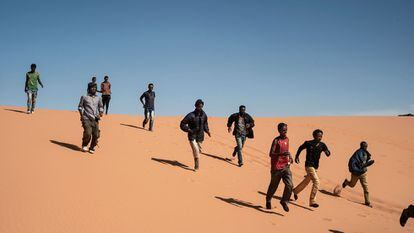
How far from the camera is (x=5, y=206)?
19.5 feet

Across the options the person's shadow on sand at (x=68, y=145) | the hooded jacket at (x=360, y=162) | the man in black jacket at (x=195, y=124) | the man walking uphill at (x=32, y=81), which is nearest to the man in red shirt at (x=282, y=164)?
the man in black jacket at (x=195, y=124)

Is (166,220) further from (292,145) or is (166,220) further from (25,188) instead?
(292,145)

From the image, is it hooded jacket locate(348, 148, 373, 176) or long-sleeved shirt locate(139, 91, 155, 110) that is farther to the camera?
long-sleeved shirt locate(139, 91, 155, 110)

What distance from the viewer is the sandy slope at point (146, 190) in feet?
20.6

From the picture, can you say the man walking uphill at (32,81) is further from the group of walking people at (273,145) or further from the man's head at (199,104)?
the man's head at (199,104)

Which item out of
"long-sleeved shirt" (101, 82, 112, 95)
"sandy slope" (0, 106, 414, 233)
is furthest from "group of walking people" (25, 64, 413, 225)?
"long-sleeved shirt" (101, 82, 112, 95)

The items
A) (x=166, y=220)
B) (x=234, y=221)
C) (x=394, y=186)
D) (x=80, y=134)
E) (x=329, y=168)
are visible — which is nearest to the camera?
(x=166, y=220)

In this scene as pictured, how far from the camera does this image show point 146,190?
26.6 feet

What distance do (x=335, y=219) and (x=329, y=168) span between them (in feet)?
28.8

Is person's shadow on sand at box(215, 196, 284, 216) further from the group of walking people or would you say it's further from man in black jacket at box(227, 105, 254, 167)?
man in black jacket at box(227, 105, 254, 167)

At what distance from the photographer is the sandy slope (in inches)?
247

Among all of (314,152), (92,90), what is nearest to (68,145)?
(92,90)

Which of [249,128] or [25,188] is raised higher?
[249,128]

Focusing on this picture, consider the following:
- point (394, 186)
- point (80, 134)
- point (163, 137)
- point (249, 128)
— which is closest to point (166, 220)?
point (249, 128)
